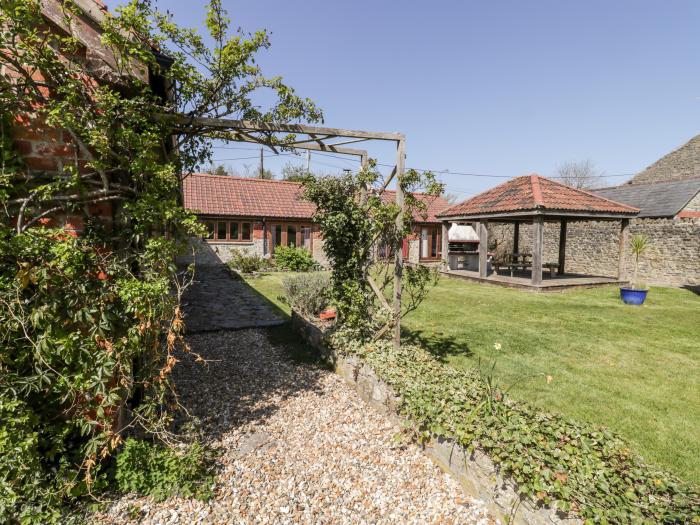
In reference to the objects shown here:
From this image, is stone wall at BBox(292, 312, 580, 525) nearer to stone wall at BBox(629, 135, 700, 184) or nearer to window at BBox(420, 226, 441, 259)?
window at BBox(420, 226, 441, 259)

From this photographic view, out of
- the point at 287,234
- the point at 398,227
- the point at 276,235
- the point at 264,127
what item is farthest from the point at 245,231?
the point at 264,127

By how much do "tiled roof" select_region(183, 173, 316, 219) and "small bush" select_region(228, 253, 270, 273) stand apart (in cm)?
261

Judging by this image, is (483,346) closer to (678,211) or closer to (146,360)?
(146,360)

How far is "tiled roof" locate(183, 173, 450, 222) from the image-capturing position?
19.6m

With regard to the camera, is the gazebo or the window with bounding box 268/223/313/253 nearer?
the gazebo

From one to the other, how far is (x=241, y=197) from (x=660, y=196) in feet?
71.8

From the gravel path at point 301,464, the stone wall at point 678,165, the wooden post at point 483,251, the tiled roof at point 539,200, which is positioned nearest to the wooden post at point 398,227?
the gravel path at point 301,464

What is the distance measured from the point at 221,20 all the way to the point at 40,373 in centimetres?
349

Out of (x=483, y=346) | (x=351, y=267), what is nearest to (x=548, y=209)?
(x=483, y=346)

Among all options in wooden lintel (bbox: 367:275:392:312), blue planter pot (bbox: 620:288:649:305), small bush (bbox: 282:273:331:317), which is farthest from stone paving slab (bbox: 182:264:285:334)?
blue planter pot (bbox: 620:288:649:305)

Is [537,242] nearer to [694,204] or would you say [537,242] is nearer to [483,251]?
[483,251]

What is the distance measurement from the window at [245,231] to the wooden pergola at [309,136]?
616 inches

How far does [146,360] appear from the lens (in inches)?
126

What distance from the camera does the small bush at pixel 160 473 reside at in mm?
2865
